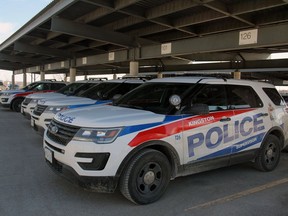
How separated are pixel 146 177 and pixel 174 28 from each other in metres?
11.5

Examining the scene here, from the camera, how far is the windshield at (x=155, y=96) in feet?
15.9

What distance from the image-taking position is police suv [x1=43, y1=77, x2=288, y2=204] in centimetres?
395

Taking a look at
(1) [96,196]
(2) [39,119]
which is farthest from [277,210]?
(2) [39,119]

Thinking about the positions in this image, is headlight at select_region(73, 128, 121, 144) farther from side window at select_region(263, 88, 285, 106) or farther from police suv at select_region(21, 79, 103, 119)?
police suv at select_region(21, 79, 103, 119)

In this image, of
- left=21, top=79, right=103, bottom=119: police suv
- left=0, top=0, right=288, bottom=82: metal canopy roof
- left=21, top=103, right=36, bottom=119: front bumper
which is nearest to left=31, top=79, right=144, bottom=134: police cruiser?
left=21, top=79, right=103, bottom=119: police suv

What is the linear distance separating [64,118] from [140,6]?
9767 millimetres

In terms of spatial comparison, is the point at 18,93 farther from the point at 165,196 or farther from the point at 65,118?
the point at 165,196

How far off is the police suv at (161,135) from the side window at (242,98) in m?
0.02

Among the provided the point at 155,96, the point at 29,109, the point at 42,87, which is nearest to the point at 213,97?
the point at 155,96

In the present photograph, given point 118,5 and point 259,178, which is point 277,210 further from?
point 118,5

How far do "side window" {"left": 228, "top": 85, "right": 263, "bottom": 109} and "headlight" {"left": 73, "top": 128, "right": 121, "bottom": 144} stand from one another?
231 centimetres

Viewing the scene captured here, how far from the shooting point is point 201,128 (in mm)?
4707

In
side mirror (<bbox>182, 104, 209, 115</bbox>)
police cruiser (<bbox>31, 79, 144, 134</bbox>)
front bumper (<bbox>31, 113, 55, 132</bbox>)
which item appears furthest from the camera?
police cruiser (<bbox>31, 79, 144, 134</bbox>)

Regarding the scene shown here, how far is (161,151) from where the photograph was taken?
4.44 metres
